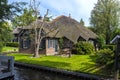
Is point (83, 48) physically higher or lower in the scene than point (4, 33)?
lower

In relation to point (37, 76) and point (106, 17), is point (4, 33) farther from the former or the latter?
point (106, 17)

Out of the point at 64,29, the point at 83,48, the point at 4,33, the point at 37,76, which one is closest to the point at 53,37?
the point at 64,29

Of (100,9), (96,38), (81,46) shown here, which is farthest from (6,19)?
(100,9)

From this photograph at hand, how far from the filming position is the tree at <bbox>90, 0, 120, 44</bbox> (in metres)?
55.0

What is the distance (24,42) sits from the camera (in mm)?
41062

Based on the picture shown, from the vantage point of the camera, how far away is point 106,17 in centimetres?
5559

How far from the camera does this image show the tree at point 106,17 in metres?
55.0

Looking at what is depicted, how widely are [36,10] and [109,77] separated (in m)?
19.4

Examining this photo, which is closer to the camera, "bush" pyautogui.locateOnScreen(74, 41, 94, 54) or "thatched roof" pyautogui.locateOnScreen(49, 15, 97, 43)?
"bush" pyautogui.locateOnScreen(74, 41, 94, 54)

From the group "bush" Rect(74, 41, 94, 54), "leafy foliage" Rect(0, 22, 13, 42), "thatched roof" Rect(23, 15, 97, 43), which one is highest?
"thatched roof" Rect(23, 15, 97, 43)

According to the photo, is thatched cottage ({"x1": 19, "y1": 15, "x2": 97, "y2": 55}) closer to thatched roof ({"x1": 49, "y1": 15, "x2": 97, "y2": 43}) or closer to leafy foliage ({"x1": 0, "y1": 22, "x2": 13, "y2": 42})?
thatched roof ({"x1": 49, "y1": 15, "x2": 97, "y2": 43})

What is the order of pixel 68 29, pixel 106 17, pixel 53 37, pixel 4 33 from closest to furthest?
pixel 4 33, pixel 53 37, pixel 68 29, pixel 106 17

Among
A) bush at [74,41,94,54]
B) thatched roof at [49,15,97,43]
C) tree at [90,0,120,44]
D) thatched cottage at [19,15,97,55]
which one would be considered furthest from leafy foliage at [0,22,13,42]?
tree at [90,0,120,44]

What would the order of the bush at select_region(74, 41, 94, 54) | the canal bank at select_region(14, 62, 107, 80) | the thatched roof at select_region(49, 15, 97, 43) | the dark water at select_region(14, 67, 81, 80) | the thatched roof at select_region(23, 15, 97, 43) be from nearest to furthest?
the canal bank at select_region(14, 62, 107, 80), the dark water at select_region(14, 67, 81, 80), the bush at select_region(74, 41, 94, 54), the thatched roof at select_region(23, 15, 97, 43), the thatched roof at select_region(49, 15, 97, 43)
